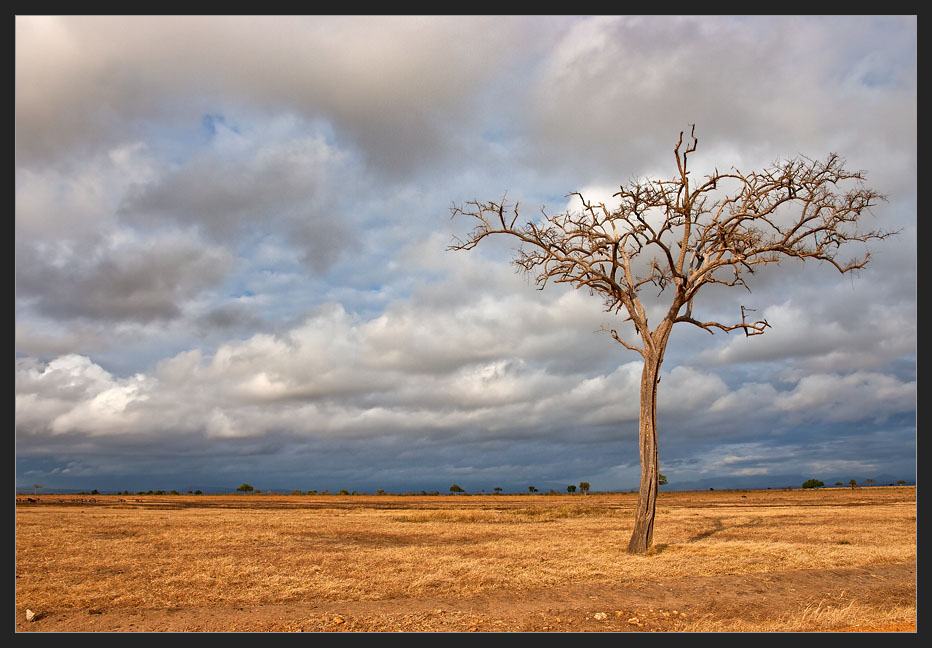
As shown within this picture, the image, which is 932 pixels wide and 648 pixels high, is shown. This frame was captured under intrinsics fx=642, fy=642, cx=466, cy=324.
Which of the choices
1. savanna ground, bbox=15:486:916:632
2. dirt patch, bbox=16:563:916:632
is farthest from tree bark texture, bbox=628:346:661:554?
dirt patch, bbox=16:563:916:632

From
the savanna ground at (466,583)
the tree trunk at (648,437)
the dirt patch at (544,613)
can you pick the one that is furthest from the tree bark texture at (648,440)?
the dirt patch at (544,613)

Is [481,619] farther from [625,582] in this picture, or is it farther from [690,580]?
[690,580]

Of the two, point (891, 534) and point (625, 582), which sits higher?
point (625, 582)

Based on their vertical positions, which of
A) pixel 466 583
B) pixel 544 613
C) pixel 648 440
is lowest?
pixel 466 583

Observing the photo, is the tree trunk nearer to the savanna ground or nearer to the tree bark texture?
the tree bark texture

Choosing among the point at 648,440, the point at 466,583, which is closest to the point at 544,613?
the point at 466,583

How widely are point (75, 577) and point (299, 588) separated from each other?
548 centimetres

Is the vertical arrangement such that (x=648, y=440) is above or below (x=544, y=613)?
above

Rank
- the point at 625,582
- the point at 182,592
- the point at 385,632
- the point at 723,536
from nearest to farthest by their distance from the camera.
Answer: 1. the point at 385,632
2. the point at 182,592
3. the point at 625,582
4. the point at 723,536

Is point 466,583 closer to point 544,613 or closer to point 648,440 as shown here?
point 544,613

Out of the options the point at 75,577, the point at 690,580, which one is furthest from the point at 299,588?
the point at 690,580

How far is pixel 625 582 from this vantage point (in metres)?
13.4

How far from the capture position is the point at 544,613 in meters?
10.6

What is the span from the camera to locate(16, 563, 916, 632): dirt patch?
9.88m
